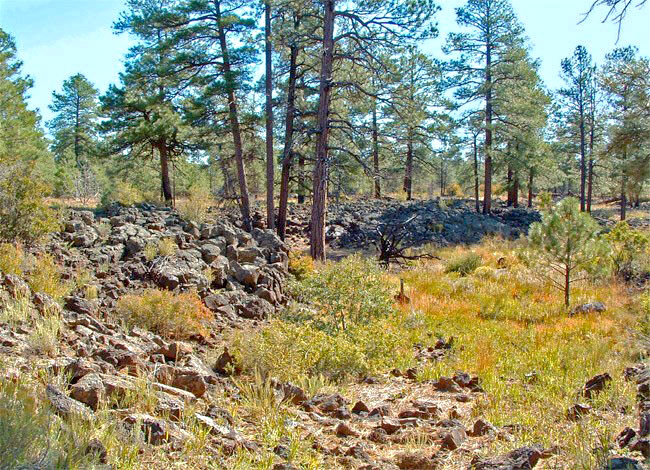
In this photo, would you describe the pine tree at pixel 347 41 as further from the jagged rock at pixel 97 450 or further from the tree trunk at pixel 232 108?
the jagged rock at pixel 97 450

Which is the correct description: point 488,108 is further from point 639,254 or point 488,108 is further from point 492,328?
point 492,328

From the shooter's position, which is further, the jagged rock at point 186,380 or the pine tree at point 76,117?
the pine tree at point 76,117

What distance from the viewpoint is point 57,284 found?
739 centimetres

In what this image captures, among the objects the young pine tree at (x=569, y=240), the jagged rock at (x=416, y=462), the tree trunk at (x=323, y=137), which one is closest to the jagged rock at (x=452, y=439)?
the jagged rock at (x=416, y=462)

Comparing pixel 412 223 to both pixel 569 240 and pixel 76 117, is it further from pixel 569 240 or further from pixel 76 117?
pixel 76 117

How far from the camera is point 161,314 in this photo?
7211 millimetres

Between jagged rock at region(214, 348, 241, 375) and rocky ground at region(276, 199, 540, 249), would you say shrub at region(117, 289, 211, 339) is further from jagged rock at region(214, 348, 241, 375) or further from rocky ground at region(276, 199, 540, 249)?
rocky ground at region(276, 199, 540, 249)

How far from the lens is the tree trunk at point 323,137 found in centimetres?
1393

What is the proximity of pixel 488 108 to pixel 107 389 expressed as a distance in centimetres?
2692

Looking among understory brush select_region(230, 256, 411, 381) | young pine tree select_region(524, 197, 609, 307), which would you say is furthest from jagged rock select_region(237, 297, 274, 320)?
young pine tree select_region(524, 197, 609, 307)

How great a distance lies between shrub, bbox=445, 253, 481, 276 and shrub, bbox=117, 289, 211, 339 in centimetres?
1009

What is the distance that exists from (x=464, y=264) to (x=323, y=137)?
6.03 metres

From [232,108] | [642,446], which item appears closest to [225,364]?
[642,446]

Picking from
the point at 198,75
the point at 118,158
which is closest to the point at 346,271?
the point at 198,75
